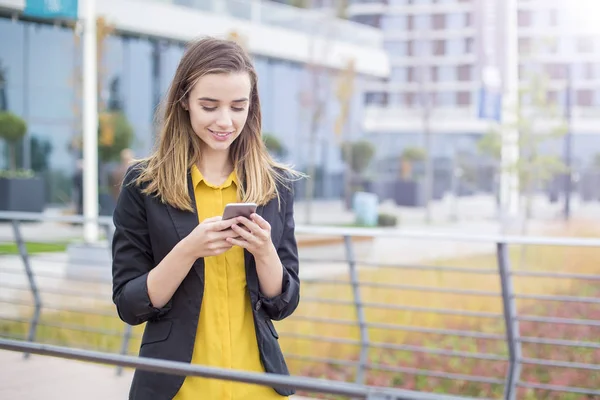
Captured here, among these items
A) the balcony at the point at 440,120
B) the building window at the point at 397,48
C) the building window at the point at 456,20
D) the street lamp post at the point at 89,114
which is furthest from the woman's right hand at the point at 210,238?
the building window at the point at 456,20

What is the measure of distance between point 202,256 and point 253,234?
0.40ft

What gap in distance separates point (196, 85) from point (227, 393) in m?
0.70

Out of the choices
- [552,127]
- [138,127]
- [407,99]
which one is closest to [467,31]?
[407,99]

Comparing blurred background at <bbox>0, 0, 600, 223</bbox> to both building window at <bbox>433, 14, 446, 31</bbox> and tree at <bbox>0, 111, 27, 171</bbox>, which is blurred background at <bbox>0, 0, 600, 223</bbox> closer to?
tree at <bbox>0, 111, 27, 171</bbox>

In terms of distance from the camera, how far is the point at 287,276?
214 cm

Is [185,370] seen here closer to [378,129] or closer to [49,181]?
[49,181]

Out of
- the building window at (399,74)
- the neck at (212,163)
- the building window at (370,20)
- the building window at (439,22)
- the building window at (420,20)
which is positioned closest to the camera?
the neck at (212,163)

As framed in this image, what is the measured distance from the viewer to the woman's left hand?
1926mm

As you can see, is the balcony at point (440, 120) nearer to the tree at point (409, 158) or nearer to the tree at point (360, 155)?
the tree at point (409, 158)

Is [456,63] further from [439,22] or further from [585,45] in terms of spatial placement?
[585,45]

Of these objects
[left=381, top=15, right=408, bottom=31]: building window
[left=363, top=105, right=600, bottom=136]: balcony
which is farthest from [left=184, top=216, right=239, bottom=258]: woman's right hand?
[left=381, top=15, right=408, bottom=31]: building window

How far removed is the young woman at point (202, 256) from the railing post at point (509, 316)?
283cm

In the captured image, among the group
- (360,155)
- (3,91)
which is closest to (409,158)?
(360,155)

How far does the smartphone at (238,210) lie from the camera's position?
190 cm
